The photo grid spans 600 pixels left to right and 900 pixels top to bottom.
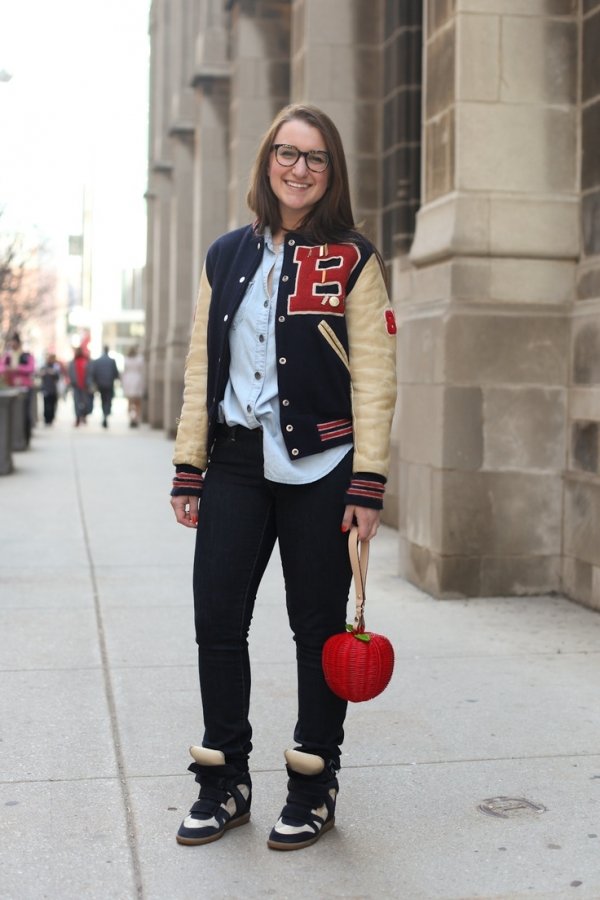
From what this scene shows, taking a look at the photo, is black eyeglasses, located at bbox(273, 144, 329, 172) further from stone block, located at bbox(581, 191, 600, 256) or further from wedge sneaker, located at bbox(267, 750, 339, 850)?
stone block, located at bbox(581, 191, 600, 256)

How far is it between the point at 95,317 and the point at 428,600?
90.4 meters

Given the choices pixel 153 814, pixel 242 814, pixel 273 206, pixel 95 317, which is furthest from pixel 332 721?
pixel 95 317

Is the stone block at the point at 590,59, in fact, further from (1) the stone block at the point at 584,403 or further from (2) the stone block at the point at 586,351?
(1) the stone block at the point at 584,403

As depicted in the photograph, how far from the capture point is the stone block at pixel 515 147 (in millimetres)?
7711

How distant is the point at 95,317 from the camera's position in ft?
316

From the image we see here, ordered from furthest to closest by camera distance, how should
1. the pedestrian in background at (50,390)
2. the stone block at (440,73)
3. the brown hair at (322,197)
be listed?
the pedestrian in background at (50,390) → the stone block at (440,73) → the brown hair at (322,197)

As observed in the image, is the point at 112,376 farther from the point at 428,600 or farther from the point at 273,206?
the point at 273,206

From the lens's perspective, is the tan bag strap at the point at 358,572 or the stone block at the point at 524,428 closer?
the tan bag strap at the point at 358,572

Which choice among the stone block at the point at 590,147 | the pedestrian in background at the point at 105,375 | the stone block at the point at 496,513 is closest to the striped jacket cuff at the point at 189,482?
the stone block at the point at 496,513

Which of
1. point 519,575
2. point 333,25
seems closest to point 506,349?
point 519,575

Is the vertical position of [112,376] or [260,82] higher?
[260,82]

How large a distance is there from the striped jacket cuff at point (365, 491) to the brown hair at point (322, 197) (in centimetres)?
69

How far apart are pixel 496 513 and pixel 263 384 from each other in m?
4.07

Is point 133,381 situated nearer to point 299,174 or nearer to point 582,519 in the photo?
point 582,519
